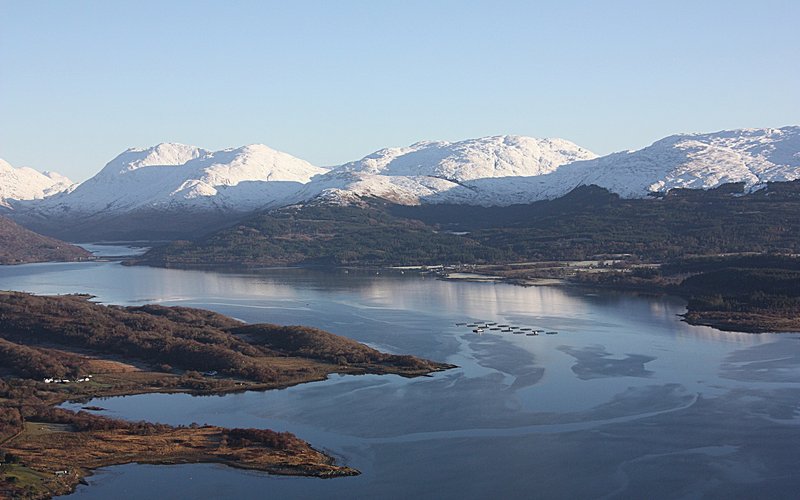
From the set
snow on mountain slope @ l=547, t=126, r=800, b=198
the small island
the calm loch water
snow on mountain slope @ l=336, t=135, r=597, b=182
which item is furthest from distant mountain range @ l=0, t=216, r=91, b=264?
the small island

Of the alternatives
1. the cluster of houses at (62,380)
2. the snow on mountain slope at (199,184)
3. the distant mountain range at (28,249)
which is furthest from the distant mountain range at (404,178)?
the cluster of houses at (62,380)

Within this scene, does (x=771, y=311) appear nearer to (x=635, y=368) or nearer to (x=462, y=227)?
(x=635, y=368)

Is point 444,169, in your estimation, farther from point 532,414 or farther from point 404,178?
point 532,414

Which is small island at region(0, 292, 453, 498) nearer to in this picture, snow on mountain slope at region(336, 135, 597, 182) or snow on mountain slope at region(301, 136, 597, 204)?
snow on mountain slope at region(301, 136, 597, 204)

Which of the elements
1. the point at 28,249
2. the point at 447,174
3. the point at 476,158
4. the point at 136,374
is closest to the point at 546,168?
the point at 476,158

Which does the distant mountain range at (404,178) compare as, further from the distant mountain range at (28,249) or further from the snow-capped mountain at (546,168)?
the distant mountain range at (28,249)

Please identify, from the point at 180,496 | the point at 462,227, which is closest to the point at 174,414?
the point at 180,496
